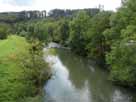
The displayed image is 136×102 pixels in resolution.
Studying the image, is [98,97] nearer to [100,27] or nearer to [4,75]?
[4,75]

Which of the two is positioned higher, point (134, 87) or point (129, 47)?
point (129, 47)

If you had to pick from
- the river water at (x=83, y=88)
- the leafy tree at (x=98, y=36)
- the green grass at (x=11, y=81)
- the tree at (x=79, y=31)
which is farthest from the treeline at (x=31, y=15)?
the green grass at (x=11, y=81)

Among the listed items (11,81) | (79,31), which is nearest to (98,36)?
(79,31)

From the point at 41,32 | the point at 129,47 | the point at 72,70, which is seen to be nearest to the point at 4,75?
the point at 129,47

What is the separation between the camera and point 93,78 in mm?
32375

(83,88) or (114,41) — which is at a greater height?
(114,41)

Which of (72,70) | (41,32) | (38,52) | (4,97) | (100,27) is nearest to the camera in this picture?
(4,97)

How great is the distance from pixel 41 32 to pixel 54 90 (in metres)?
41.3

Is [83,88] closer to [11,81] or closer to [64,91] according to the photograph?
[64,91]

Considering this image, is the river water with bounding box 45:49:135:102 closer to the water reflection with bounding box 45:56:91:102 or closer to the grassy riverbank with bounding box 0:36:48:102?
the water reflection with bounding box 45:56:91:102

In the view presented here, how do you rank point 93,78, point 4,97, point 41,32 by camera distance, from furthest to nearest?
point 41,32 < point 93,78 < point 4,97

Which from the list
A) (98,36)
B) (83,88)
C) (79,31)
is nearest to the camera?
(83,88)

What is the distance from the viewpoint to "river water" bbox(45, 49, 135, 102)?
23.5 meters

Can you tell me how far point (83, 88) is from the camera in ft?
90.5
